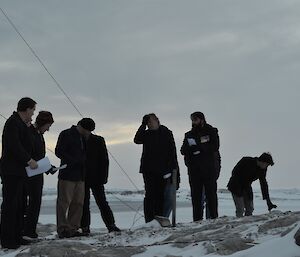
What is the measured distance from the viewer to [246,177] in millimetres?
8359

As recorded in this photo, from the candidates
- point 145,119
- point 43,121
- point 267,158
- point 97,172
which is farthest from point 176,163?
point 43,121

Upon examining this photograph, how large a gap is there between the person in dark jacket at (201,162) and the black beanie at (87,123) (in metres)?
1.35

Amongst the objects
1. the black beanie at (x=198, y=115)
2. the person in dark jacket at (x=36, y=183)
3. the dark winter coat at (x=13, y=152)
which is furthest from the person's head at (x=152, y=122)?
the dark winter coat at (x=13, y=152)

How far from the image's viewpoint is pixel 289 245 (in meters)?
4.05

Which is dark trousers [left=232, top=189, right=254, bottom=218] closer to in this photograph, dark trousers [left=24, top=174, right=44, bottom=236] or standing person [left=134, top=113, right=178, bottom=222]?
standing person [left=134, top=113, right=178, bottom=222]

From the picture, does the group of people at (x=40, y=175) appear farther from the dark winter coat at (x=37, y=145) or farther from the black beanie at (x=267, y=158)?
the black beanie at (x=267, y=158)

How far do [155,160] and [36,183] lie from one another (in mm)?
1829

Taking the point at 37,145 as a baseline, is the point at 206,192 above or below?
below

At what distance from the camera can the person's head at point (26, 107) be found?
6.05 meters

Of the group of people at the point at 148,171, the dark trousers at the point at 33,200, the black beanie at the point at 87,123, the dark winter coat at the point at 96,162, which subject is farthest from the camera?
the dark winter coat at the point at 96,162

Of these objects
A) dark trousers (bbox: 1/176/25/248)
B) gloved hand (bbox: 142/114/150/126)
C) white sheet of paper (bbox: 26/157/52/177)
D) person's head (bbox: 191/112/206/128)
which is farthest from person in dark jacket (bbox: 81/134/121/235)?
dark trousers (bbox: 1/176/25/248)

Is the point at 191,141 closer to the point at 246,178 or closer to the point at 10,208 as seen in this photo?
the point at 246,178

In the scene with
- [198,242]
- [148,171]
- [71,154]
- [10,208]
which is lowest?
[198,242]

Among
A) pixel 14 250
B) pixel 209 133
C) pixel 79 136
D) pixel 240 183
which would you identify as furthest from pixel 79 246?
pixel 240 183
